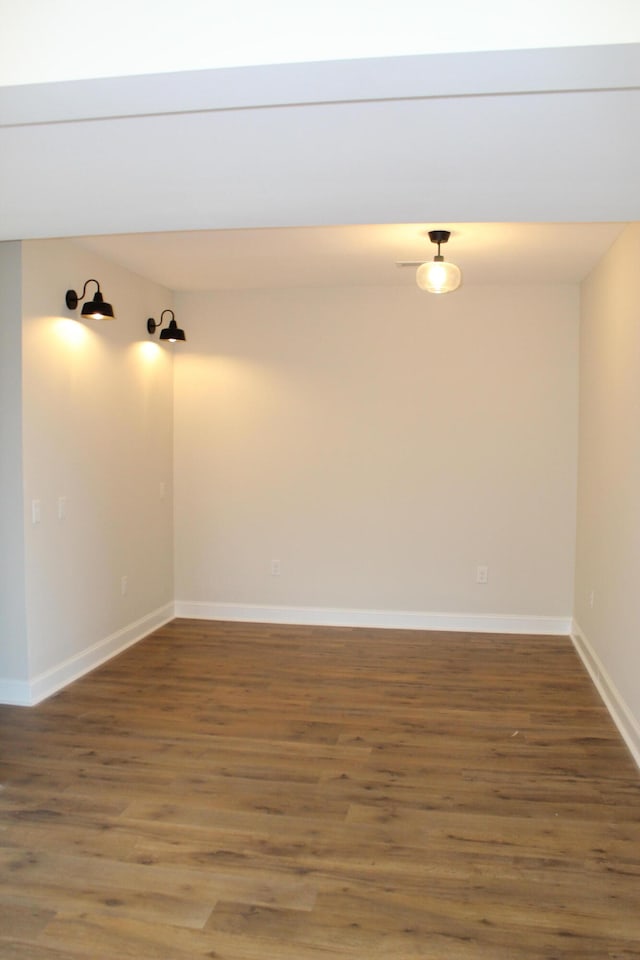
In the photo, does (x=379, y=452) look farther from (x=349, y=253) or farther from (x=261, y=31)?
(x=261, y=31)

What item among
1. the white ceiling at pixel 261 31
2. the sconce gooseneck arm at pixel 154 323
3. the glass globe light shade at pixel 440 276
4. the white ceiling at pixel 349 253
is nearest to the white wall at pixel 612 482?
the white ceiling at pixel 349 253

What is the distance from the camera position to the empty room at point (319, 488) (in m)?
1.75

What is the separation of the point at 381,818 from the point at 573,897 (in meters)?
0.77

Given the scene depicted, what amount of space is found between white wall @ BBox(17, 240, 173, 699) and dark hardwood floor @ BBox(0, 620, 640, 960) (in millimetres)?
429

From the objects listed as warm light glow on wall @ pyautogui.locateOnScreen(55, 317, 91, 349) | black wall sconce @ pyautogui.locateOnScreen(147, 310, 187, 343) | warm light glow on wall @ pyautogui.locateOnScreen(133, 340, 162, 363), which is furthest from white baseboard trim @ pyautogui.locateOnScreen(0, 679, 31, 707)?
black wall sconce @ pyautogui.locateOnScreen(147, 310, 187, 343)

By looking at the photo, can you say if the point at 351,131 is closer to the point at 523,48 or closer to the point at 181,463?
the point at 523,48

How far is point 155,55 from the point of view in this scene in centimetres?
165

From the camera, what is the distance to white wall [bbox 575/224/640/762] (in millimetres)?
3805

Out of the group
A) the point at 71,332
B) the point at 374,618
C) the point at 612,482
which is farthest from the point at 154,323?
the point at 612,482

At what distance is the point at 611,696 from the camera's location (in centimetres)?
413

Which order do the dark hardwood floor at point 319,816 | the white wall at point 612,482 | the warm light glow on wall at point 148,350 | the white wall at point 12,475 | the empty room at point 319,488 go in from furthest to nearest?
the warm light glow on wall at point 148,350 < the white wall at point 12,475 < the white wall at point 612,482 < the dark hardwood floor at point 319,816 < the empty room at point 319,488

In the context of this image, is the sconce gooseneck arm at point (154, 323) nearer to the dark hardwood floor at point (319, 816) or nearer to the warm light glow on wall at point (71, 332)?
the warm light glow on wall at point (71, 332)

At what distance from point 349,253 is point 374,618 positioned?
2.70 m

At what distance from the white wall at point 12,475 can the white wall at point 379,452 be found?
2037 millimetres
